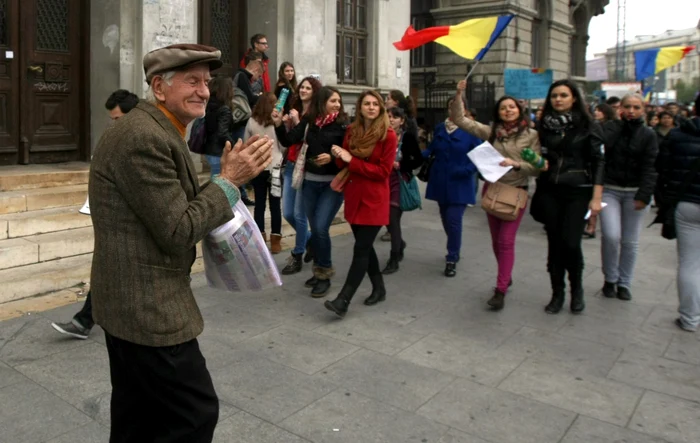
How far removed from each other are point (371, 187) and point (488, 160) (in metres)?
1.11

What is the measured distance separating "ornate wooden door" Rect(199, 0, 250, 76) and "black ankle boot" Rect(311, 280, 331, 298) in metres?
5.52

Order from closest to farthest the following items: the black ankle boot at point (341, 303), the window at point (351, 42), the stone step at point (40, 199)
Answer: the black ankle boot at point (341, 303), the stone step at point (40, 199), the window at point (351, 42)

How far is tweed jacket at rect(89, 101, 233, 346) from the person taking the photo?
2.27m

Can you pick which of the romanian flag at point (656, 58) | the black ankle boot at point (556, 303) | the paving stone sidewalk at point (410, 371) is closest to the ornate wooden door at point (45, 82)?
the paving stone sidewalk at point (410, 371)

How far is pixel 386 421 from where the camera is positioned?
381 cm

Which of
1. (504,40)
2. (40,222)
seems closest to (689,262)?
(40,222)

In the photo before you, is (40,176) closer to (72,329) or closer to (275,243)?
(275,243)

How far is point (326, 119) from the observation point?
6.30 m

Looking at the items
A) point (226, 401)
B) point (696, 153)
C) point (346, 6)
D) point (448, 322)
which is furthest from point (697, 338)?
point (346, 6)

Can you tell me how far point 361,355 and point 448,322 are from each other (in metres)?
1.13

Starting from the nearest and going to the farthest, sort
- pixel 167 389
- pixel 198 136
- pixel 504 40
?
pixel 167 389, pixel 198 136, pixel 504 40

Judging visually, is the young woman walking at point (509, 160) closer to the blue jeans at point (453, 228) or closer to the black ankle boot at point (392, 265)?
the blue jeans at point (453, 228)

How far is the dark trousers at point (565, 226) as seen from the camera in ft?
19.1

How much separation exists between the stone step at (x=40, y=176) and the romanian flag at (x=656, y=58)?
44.7 ft
